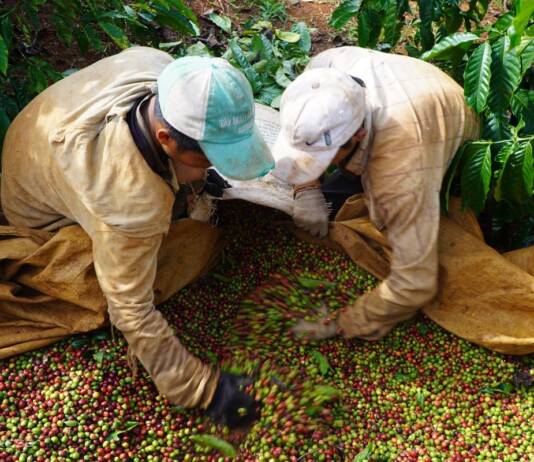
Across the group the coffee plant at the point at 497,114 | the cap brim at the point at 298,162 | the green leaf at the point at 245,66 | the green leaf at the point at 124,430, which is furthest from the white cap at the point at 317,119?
the green leaf at the point at 245,66

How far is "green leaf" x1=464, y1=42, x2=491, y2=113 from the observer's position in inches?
98.2

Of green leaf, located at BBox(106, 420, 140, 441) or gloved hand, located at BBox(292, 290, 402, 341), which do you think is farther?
gloved hand, located at BBox(292, 290, 402, 341)

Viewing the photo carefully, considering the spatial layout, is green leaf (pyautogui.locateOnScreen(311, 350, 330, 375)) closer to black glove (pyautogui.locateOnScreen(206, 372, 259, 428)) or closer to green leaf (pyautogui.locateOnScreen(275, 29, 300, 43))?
black glove (pyautogui.locateOnScreen(206, 372, 259, 428))

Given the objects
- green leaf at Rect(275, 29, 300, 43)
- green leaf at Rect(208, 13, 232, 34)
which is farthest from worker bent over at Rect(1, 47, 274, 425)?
green leaf at Rect(208, 13, 232, 34)

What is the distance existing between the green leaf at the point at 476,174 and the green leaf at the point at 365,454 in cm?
110

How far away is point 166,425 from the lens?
8.23 ft

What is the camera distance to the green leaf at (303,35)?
13.8ft

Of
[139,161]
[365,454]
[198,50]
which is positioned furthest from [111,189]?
[198,50]

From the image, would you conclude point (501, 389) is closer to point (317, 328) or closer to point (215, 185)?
point (317, 328)

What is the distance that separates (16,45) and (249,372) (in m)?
2.46

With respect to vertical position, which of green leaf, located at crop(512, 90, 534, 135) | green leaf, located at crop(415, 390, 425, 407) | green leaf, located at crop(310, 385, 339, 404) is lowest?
green leaf, located at crop(415, 390, 425, 407)

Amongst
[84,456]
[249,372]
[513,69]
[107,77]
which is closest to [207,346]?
[249,372]

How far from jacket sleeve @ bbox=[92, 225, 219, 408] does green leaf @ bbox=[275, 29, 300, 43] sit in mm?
2362

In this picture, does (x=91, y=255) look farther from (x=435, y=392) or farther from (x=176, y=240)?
(x=435, y=392)
